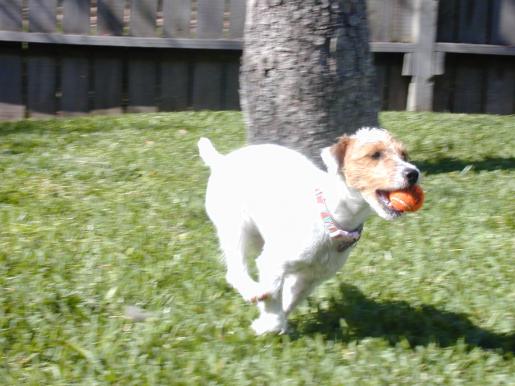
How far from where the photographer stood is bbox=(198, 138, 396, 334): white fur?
4.51 m

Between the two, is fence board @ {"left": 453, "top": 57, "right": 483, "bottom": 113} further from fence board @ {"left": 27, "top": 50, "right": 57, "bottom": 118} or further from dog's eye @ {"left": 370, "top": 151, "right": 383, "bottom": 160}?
dog's eye @ {"left": 370, "top": 151, "right": 383, "bottom": 160}

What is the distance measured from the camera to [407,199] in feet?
13.9

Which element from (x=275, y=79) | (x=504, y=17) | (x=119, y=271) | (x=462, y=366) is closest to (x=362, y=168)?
(x=462, y=366)

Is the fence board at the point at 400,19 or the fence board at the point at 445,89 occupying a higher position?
the fence board at the point at 400,19

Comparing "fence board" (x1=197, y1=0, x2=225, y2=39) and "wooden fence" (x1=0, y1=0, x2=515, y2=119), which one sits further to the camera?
"fence board" (x1=197, y1=0, x2=225, y2=39)

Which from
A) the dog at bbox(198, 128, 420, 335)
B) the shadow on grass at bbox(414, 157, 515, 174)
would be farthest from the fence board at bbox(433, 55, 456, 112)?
the dog at bbox(198, 128, 420, 335)

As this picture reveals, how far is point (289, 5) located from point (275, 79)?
539mm

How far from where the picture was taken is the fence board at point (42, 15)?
945 centimetres

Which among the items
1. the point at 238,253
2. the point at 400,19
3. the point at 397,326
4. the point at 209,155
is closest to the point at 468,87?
the point at 400,19

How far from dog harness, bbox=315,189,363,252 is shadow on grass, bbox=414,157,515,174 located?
3.41 m

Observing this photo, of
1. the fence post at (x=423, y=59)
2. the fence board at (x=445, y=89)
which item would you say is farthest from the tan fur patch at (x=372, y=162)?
the fence board at (x=445, y=89)

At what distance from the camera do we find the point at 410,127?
29.8 ft

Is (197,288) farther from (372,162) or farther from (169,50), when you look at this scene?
(169,50)

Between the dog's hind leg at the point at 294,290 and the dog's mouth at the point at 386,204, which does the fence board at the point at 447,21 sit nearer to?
the dog's hind leg at the point at 294,290
